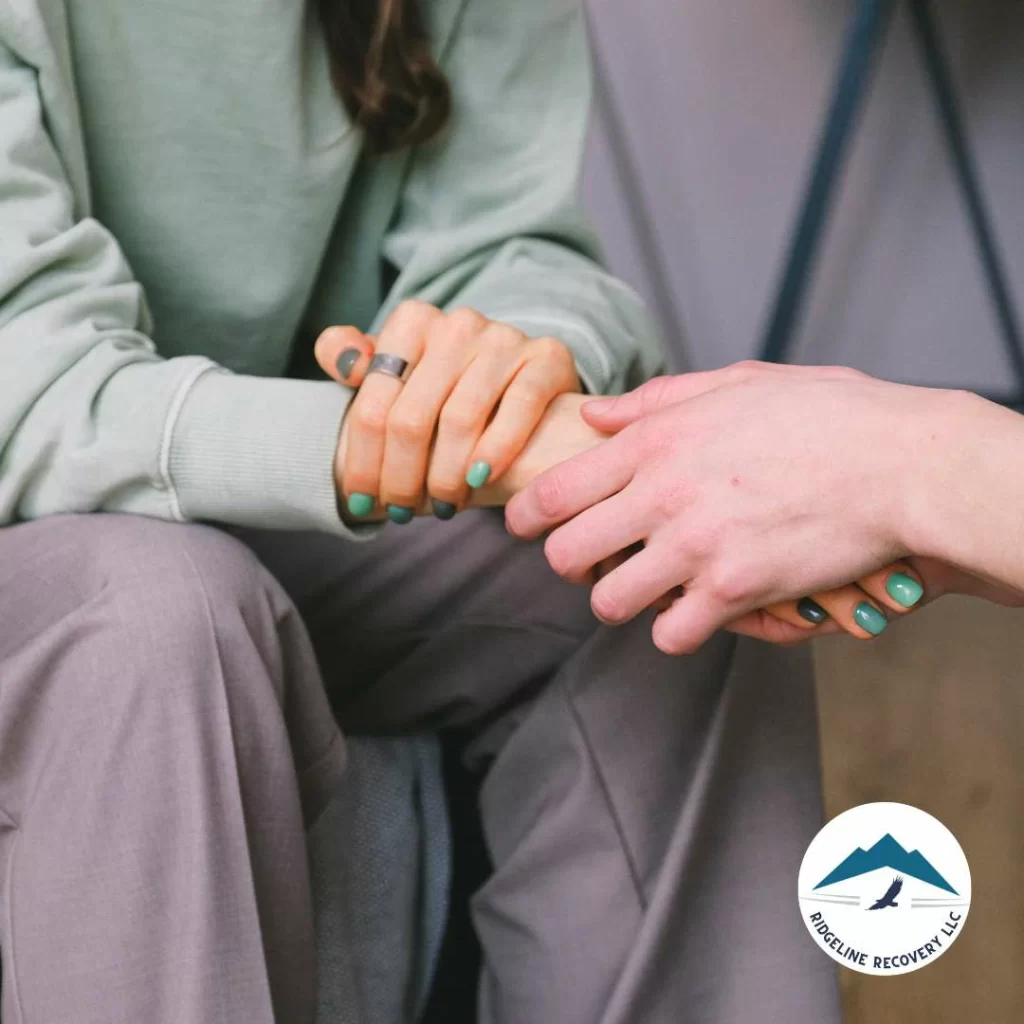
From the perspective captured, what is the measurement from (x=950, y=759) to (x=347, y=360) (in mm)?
359

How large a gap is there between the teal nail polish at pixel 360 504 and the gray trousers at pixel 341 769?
2.5 inches

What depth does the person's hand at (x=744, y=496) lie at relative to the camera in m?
0.49

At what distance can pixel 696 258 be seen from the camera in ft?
5.46

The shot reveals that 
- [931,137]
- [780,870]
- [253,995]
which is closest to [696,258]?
[931,137]

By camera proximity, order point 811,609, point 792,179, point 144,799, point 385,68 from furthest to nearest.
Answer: point 792,179
point 385,68
point 811,609
point 144,799

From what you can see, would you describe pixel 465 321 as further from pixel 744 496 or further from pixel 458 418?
pixel 744 496

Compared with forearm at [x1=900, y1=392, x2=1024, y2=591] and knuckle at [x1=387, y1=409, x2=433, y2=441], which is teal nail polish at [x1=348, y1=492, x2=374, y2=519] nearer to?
knuckle at [x1=387, y1=409, x2=433, y2=441]

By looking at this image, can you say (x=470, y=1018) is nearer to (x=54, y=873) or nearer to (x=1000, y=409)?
(x=54, y=873)

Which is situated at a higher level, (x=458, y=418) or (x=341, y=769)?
(x=458, y=418)

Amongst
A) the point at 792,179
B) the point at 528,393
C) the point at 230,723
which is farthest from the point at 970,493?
the point at 792,179

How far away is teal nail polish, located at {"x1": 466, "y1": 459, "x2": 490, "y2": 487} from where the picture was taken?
0.54 meters

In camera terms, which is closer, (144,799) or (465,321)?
(144,799)

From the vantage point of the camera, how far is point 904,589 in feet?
1.65

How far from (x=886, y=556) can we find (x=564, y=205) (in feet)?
1.23
